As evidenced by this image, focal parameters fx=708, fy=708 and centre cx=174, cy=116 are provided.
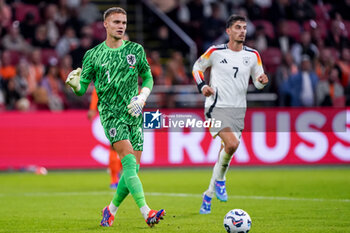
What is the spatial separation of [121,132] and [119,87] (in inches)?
20.6

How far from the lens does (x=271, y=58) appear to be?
21031mm

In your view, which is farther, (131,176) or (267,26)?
(267,26)

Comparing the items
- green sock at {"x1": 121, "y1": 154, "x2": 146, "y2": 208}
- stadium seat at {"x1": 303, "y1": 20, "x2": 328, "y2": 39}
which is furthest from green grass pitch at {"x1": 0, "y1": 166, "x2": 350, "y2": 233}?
stadium seat at {"x1": 303, "y1": 20, "x2": 328, "y2": 39}

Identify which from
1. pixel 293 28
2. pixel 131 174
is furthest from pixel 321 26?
pixel 131 174

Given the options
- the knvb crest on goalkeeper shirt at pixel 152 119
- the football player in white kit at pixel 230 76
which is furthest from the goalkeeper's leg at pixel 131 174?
the football player in white kit at pixel 230 76

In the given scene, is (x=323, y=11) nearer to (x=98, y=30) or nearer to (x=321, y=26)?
(x=321, y=26)

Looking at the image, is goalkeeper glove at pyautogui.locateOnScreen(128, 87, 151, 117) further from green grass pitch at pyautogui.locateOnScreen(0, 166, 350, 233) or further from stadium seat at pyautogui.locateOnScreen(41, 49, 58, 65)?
stadium seat at pyautogui.locateOnScreen(41, 49, 58, 65)

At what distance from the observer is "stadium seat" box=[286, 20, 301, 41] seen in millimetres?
21789

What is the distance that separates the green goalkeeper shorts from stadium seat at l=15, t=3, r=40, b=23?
44.4 ft

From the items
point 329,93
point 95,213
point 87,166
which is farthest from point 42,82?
point 95,213

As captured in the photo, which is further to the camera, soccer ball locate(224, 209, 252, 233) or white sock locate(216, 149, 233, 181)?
white sock locate(216, 149, 233, 181)

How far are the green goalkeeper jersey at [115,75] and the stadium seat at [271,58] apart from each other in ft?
43.0

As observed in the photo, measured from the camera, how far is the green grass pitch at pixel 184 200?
27.1 feet

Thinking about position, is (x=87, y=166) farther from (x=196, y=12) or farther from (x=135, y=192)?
(x=135, y=192)
